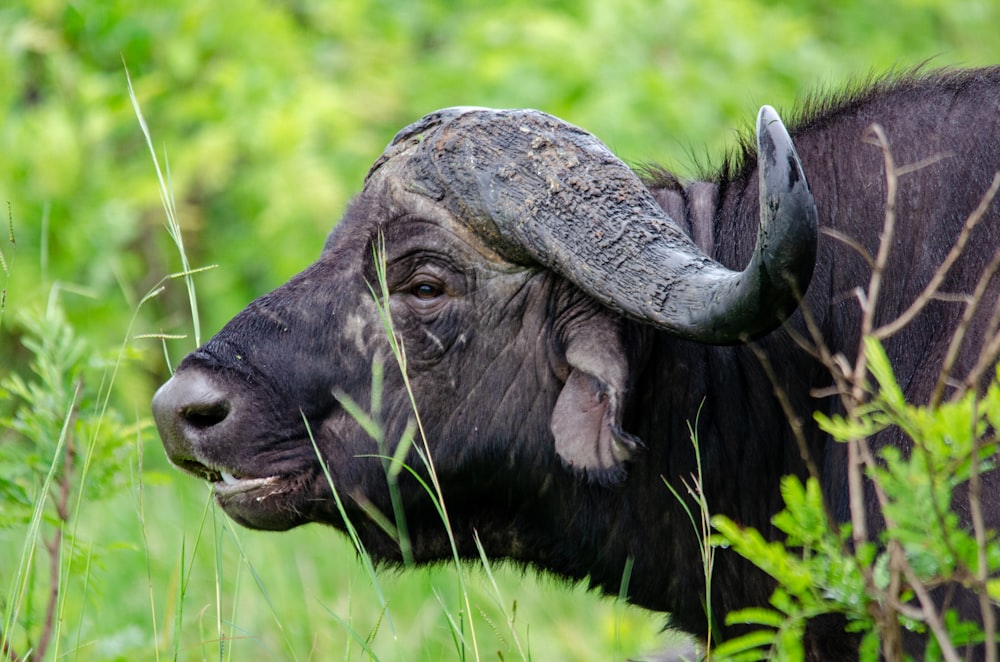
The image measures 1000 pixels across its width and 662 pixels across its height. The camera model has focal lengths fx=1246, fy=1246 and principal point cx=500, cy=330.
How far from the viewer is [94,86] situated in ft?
33.0

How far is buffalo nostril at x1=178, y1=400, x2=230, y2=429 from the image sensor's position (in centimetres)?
395

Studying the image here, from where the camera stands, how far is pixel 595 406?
3.83 meters

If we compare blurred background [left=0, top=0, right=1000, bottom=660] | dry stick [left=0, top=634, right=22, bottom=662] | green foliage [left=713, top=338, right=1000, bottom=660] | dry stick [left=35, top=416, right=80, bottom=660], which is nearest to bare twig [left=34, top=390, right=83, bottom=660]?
dry stick [left=35, top=416, right=80, bottom=660]

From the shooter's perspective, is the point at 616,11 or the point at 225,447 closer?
the point at 225,447

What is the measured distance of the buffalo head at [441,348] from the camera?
388cm

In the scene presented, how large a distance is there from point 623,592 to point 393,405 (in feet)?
3.12

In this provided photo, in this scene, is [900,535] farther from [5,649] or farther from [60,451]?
[60,451]

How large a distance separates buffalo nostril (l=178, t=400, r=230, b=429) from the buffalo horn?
3.11 ft

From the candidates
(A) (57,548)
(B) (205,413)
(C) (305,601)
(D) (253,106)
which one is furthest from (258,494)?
(D) (253,106)

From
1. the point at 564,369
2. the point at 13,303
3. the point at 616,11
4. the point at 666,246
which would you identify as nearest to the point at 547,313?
the point at 564,369

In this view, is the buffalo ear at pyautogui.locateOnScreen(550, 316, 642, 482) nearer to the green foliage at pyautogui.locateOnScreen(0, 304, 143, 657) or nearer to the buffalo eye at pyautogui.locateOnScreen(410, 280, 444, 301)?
the buffalo eye at pyautogui.locateOnScreen(410, 280, 444, 301)

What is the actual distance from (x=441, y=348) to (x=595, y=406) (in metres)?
0.56

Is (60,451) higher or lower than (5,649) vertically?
higher

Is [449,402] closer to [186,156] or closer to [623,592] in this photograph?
[623,592]
